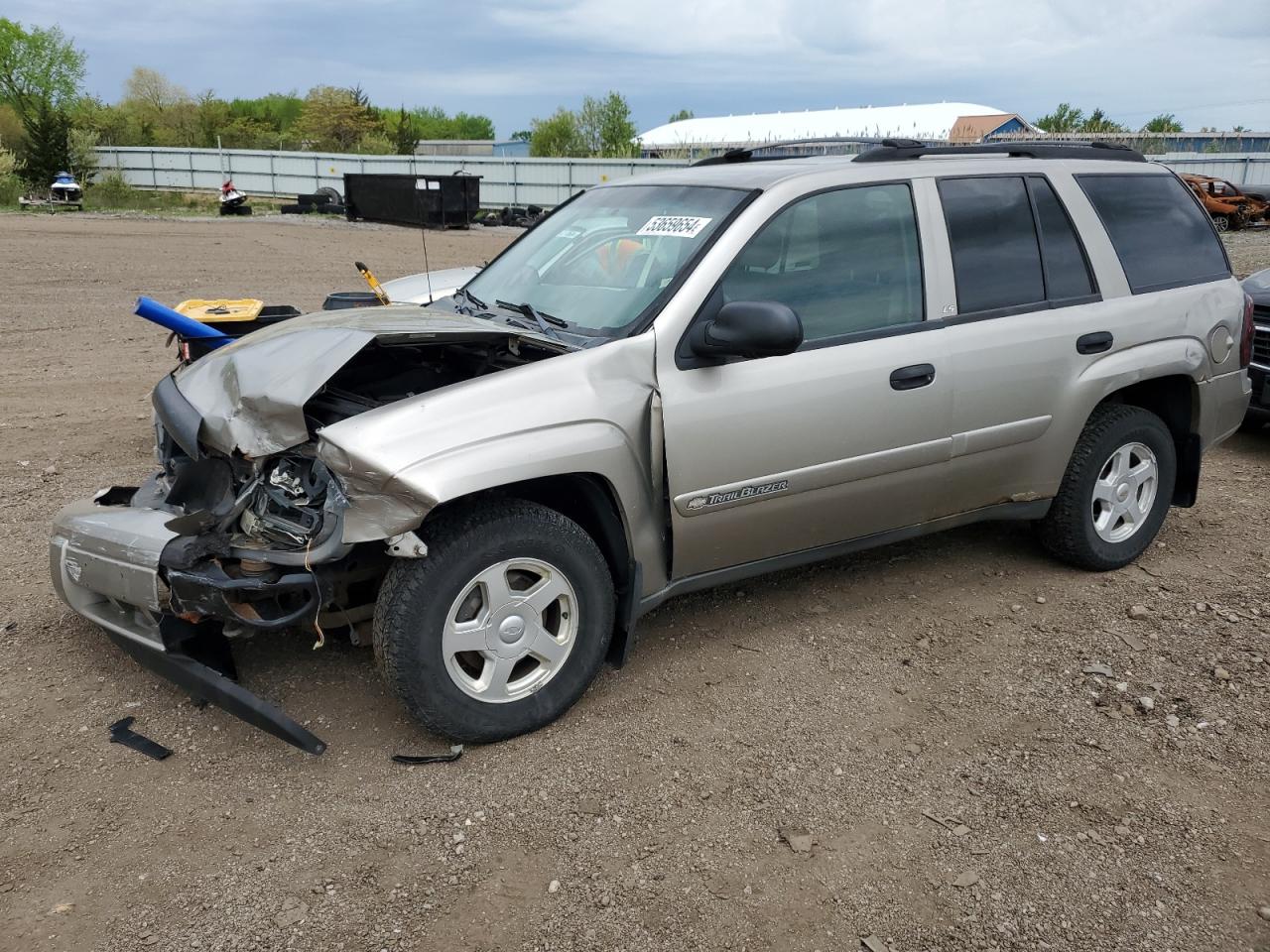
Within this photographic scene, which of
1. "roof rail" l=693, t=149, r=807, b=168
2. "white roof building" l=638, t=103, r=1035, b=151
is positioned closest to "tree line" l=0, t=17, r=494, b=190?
"white roof building" l=638, t=103, r=1035, b=151

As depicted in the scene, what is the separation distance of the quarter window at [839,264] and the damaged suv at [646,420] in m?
0.01

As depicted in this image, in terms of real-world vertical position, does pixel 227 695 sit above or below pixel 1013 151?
below

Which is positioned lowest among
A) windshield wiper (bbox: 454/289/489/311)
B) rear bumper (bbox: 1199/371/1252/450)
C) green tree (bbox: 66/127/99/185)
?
rear bumper (bbox: 1199/371/1252/450)

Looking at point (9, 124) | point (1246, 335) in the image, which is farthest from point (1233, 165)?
point (9, 124)

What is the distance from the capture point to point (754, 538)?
3.77m

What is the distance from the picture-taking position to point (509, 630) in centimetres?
326

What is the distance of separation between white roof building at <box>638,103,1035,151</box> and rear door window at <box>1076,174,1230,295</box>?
5038cm

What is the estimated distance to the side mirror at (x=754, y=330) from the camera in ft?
10.8

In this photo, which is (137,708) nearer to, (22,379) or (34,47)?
(22,379)

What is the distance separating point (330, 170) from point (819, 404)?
3974 cm

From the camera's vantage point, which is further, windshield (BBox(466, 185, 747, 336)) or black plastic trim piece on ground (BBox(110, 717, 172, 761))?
windshield (BBox(466, 185, 747, 336))

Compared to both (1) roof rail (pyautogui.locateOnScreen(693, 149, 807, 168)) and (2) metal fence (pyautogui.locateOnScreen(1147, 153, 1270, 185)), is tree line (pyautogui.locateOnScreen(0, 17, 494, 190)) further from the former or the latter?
(1) roof rail (pyautogui.locateOnScreen(693, 149, 807, 168))

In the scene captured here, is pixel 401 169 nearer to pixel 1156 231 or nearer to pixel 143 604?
pixel 1156 231

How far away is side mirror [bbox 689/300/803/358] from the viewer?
3283 millimetres
